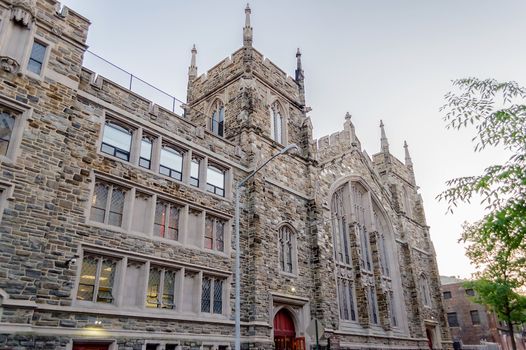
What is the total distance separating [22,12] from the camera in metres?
13.1

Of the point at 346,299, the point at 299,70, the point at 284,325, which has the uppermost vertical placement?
the point at 299,70

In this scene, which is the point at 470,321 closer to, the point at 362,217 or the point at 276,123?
the point at 362,217

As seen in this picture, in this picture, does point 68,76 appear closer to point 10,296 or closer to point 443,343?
point 10,296

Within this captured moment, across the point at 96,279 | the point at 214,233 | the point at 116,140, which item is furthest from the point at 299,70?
the point at 96,279

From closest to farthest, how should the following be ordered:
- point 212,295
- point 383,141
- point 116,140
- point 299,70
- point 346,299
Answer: point 116,140
point 212,295
point 346,299
point 299,70
point 383,141

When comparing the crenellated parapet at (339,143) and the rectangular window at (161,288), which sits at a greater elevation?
the crenellated parapet at (339,143)

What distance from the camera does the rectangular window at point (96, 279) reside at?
42.0ft

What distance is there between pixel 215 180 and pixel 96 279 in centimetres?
721

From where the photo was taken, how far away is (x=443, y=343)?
33.2 m

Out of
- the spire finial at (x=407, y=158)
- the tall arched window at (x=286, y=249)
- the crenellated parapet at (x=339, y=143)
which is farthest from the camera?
the spire finial at (x=407, y=158)

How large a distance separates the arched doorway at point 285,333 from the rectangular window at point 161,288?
6029 mm

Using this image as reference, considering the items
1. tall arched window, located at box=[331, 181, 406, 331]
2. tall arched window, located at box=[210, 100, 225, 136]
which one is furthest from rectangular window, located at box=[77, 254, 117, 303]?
tall arched window, located at box=[331, 181, 406, 331]

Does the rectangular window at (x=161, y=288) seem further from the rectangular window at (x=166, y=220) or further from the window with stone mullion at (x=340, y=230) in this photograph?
the window with stone mullion at (x=340, y=230)

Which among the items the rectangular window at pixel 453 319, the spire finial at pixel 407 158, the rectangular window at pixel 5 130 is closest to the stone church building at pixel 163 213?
the rectangular window at pixel 5 130
